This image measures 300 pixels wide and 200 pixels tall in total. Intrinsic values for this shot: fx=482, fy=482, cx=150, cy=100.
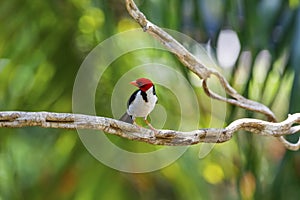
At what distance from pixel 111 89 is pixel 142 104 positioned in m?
0.24

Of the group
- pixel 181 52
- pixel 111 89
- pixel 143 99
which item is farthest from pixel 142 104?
pixel 111 89

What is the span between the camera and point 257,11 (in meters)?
0.71

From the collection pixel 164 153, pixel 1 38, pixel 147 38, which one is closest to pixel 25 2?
pixel 1 38

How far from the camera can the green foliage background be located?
24.4 inches

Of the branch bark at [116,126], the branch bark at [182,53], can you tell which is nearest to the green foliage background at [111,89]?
the branch bark at [182,53]

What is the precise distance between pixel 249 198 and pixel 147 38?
0.28 m

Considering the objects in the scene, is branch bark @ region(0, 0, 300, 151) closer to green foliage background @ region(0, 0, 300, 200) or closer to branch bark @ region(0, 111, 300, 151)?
branch bark @ region(0, 111, 300, 151)

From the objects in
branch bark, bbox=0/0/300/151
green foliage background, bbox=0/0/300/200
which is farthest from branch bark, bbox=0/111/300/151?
green foliage background, bbox=0/0/300/200

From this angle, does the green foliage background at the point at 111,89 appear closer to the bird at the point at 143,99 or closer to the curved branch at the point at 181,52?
the curved branch at the point at 181,52

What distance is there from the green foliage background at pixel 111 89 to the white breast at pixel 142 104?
223 millimetres

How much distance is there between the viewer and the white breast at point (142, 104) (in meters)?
0.37

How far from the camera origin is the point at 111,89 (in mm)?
614

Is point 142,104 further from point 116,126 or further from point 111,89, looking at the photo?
point 111,89

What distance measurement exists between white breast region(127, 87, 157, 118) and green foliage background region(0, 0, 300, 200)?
8.8 inches
